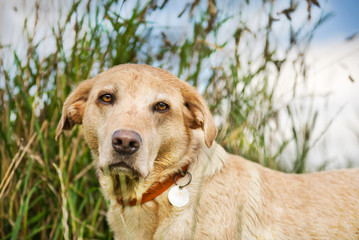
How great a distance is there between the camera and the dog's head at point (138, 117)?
213cm

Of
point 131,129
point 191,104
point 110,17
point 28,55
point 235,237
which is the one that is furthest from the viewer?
point 28,55

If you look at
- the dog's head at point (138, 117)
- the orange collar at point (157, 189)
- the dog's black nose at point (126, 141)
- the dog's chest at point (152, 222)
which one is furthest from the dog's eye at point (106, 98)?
the dog's chest at point (152, 222)

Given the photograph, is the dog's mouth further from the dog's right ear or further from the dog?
the dog's right ear

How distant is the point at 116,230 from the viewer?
104 inches

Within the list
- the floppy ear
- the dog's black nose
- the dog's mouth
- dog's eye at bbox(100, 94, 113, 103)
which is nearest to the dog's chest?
the dog's mouth

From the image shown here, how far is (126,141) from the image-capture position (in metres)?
2.03

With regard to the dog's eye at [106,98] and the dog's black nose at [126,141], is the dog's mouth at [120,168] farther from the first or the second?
the dog's eye at [106,98]

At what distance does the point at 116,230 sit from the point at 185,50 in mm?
1800

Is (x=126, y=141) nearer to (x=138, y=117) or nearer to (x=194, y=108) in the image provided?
(x=138, y=117)

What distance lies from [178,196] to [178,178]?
142mm

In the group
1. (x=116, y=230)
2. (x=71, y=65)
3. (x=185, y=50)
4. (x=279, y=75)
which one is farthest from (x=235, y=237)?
(x=71, y=65)

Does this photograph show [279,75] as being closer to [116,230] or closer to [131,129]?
[131,129]

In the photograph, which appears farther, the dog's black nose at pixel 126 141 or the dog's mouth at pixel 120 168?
the dog's mouth at pixel 120 168

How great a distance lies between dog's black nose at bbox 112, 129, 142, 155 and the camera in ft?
6.63
